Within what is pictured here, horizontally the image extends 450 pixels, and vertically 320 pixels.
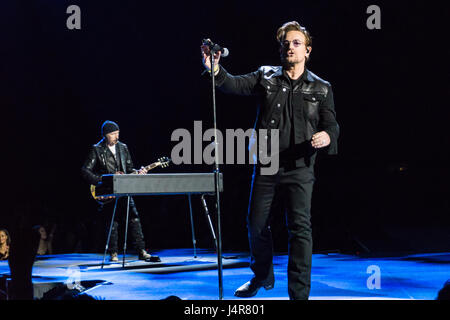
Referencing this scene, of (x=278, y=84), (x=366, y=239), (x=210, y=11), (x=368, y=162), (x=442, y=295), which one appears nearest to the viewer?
(x=442, y=295)

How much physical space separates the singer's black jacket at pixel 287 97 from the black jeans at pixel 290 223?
22 cm

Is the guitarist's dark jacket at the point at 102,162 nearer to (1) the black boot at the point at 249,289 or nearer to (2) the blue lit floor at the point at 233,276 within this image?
(2) the blue lit floor at the point at 233,276

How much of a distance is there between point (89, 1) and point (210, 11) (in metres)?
1.96

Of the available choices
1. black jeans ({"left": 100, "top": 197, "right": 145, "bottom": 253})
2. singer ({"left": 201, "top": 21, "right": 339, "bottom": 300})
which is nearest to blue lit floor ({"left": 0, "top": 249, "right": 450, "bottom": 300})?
black jeans ({"left": 100, "top": 197, "right": 145, "bottom": 253})

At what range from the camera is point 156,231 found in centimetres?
838

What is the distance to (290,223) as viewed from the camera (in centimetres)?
289

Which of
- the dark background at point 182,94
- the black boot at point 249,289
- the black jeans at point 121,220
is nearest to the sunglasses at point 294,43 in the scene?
the black boot at point 249,289

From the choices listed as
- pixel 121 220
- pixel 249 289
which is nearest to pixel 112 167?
pixel 121 220

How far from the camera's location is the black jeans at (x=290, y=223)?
2.79 meters

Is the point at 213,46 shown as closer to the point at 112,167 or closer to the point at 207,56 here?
the point at 207,56

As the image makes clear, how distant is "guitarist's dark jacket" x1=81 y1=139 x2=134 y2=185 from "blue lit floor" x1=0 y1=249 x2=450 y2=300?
1.00 m

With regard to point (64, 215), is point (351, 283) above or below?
above
